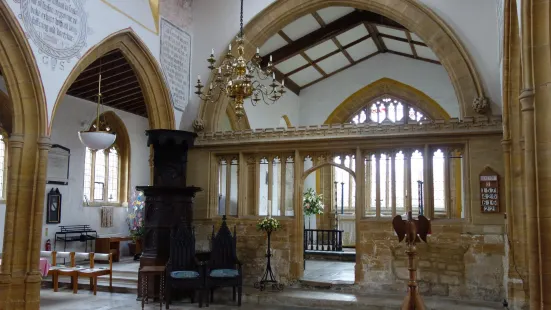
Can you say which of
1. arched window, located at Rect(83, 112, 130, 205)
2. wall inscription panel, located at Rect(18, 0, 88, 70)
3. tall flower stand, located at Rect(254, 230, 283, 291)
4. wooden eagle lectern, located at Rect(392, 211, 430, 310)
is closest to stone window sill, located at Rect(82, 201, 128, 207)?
arched window, located at Rect(83, 112, 130, 205)

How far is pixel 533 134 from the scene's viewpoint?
3963mm

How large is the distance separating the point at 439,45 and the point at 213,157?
3.99m

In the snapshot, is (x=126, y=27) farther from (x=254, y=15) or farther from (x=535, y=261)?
(x=535, y=261)

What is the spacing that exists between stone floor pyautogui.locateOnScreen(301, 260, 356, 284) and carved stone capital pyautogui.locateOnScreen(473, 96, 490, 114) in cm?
306

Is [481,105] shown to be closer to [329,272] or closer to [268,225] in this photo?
[268,225]

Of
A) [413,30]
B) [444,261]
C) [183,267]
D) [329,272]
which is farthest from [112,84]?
[444,261]

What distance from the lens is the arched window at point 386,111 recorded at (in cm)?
1462

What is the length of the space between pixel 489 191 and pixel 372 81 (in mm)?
8119

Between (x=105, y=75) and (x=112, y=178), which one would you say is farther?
(x=112, y=178)

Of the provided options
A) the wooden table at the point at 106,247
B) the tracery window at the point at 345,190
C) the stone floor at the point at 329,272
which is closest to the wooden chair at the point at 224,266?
the stone floor at the point at 329,272

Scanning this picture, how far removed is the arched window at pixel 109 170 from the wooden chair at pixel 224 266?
5867 mm

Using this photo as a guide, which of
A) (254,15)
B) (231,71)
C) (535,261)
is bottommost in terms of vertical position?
(535,261)

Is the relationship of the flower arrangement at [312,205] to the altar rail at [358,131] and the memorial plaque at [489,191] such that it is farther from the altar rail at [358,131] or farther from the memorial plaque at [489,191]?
the memorial plaque at [489,191]

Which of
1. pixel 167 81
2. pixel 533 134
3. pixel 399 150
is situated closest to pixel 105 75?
pixel 167 81
